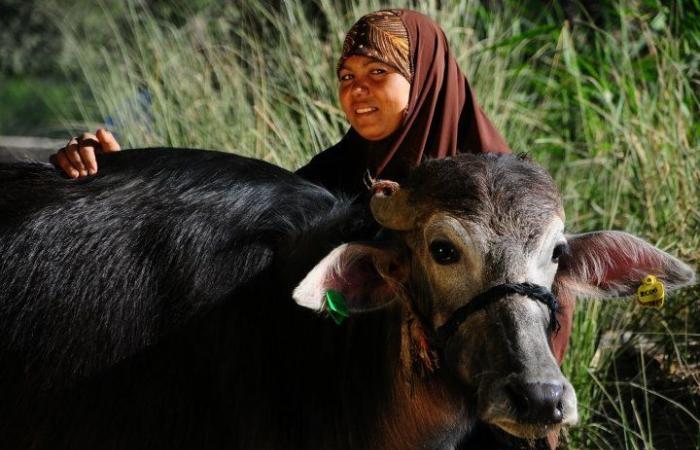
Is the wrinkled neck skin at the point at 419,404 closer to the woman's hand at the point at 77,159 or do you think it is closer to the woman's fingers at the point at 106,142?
the woman's hand at the point at 77,159

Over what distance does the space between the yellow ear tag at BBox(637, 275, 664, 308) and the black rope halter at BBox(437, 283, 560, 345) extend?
0.40 m

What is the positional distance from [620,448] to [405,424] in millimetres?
1886

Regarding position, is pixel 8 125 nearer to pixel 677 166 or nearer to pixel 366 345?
pixel 677 166

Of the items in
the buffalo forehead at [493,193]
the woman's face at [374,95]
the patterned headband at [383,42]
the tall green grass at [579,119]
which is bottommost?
the tall green grass at [579,119]

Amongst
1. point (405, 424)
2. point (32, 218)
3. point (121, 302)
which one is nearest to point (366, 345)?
point (405, 424)

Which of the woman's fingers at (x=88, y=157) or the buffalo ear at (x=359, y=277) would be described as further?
the woman's fingers at (x=88, y=157)

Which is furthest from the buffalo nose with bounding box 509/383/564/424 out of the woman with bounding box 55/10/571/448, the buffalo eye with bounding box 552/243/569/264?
the woman with bounding box 55/10/571/448

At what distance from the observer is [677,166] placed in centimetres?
540

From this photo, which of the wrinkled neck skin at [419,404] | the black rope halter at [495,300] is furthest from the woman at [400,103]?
the black rope halter at [495,300]

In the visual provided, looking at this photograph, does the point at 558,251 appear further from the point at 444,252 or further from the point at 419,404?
the point at 419,404

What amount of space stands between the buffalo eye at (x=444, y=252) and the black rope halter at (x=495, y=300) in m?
0.14

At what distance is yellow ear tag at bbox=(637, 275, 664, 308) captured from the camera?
3053 millimetres

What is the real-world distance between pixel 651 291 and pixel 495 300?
68 centimetres

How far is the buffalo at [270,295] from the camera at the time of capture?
2.81 m
